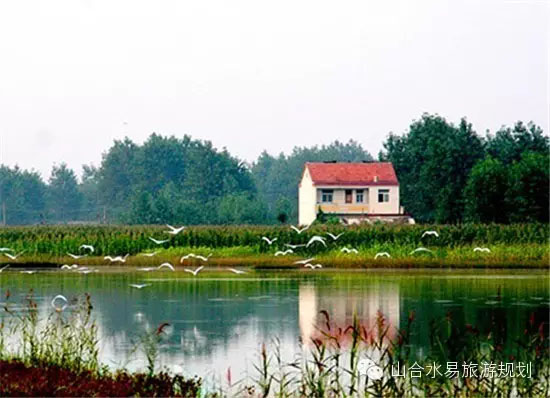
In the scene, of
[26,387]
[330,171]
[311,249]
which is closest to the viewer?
[26,387]

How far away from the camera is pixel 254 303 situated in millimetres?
26156

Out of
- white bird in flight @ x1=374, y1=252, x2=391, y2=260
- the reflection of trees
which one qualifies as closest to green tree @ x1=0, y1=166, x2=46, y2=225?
white bird in flight @ x1=374, y1=252, x2=391, y2=260

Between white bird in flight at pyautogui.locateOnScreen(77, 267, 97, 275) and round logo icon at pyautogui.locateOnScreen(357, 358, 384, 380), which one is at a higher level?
white bird in flight at pyautogui.locateOnScreen(77, 267, 97, 275)

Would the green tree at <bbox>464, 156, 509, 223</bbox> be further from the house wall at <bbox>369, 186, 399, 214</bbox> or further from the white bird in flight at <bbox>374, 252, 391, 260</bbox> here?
the house wall at <bbox>369, 186, 399, 214</bbox>

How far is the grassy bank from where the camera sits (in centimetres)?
3922

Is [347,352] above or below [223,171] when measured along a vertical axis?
below

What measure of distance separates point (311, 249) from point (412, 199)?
31.6 meters

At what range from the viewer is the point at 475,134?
73.9 m

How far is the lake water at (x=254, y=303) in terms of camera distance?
18.1 metres

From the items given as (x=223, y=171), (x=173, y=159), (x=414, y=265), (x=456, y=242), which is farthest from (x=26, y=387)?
(x=173, y=159)

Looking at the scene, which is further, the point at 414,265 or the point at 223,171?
the point at 223,171

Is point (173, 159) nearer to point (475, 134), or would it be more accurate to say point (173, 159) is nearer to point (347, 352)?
point (475, 134)

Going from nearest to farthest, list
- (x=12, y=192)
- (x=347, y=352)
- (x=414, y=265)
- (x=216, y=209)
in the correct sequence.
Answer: (x=347, y=352)
(x=414, y=265)
(x=216, y=209)
(x=12, y=192)

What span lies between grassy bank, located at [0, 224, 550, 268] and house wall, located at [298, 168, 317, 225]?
891 inches
